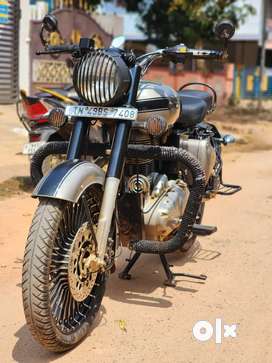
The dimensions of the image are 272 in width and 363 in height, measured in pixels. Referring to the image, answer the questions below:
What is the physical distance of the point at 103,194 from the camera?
11.2 feet

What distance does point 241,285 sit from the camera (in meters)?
4.30

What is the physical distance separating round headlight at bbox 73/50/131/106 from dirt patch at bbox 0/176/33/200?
346 centimetres

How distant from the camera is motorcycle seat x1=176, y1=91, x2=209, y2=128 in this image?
4387 millimetres

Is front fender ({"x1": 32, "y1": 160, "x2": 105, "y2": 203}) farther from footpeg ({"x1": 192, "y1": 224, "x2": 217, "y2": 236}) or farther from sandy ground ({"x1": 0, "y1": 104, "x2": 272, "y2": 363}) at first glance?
footpeg ({"x1": 192, "y1": 224, "x2": 217, "y2": 236})

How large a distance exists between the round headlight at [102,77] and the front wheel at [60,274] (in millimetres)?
531

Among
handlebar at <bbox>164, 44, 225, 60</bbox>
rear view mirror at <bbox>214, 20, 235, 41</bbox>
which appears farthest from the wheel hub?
rear view mirror at <bbox>214, 20, 235, 41</bbox>

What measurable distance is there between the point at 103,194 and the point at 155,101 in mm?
740

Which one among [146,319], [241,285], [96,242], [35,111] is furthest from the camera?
[35,111]

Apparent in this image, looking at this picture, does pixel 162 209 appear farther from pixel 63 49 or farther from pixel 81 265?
pixel 63 49

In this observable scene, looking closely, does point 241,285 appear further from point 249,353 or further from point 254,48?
point 254,48

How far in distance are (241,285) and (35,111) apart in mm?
3853

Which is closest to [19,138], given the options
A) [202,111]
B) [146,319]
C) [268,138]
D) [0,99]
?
[0,99]

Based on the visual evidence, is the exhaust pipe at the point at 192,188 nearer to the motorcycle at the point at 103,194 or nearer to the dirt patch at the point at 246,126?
the motorcycle at the point at 103,194

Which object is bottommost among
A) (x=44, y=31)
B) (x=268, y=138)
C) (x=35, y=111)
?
(x=268, y=138)
